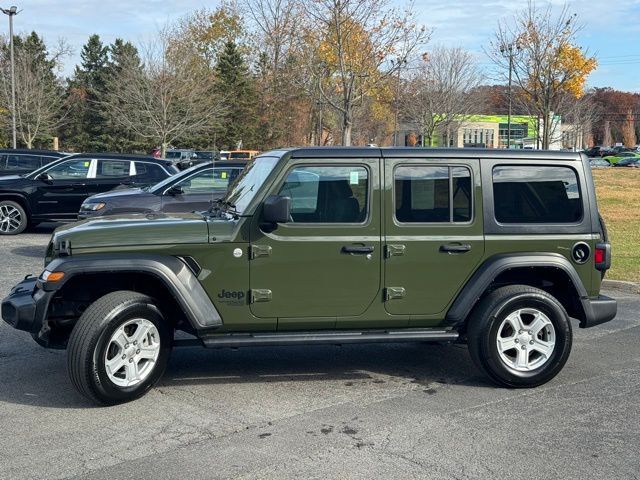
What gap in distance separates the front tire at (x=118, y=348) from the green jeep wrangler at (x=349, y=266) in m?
0.01

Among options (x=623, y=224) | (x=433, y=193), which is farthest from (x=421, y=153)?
(x=623, y=224)

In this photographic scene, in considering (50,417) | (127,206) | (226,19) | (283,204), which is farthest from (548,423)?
(226,19)

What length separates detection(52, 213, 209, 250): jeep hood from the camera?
18.0ft

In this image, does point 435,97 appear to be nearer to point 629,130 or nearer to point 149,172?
point 149,172

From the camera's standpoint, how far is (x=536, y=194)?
6.19m

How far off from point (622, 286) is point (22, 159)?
14240 mm

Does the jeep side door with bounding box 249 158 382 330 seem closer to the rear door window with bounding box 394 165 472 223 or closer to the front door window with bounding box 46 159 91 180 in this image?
the rear door window with bounding box 394 165 472 223

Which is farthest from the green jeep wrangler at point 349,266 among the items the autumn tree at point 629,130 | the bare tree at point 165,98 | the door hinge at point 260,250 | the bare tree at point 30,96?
the autumn tree at point 629,130

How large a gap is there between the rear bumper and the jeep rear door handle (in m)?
1.09

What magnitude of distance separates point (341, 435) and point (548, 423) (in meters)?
1.46

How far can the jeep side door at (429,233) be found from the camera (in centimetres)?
589

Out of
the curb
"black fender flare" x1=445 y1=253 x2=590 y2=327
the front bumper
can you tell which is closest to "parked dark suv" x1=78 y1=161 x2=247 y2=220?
the curb

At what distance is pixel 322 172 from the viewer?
5.91m

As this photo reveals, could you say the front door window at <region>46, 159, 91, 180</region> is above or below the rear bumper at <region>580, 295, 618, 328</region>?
above
